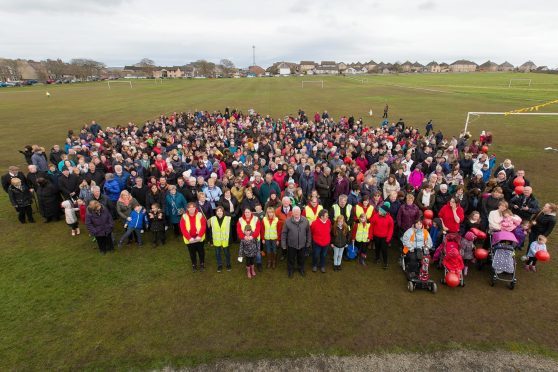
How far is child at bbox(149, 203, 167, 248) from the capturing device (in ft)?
27.3

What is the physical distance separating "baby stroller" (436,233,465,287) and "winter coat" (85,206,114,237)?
8.73 metres

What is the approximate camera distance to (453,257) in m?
6.83

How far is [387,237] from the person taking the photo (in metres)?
7.54

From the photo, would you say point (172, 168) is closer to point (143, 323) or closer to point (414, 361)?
point (143, 323)

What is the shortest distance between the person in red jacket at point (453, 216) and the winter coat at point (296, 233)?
12.0 ft

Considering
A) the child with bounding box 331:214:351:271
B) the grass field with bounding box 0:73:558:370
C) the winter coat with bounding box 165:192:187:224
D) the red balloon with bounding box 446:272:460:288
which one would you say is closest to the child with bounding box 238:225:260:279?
the grass field with bounding box 0:73:558:370

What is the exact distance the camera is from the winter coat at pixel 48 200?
379 inches

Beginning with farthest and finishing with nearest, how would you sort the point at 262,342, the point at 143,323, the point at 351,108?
the point at 351,108, the point at 143,323, the point at 262,342

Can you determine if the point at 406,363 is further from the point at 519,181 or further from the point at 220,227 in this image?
the point at 519,181

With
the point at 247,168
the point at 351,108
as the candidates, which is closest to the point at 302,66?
the point at 351,108

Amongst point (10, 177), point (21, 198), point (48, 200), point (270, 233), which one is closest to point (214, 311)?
point (270, 233)

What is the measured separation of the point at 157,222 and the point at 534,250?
32.3 ft

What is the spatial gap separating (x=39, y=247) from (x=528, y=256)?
44.2ft

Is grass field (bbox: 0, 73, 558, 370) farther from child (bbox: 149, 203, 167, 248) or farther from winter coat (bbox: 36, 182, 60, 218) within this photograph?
winter coat (bbox: 36, 182, 60, 218)
